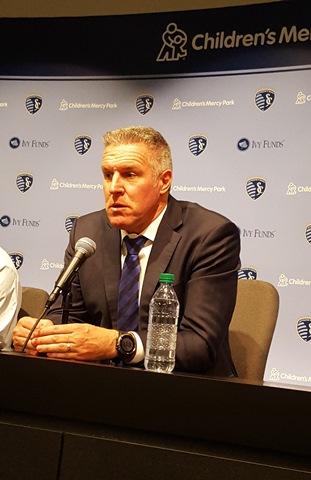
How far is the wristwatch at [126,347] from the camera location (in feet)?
6.86

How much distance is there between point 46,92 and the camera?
5871mm

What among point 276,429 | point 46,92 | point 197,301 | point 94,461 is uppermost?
point 46,92

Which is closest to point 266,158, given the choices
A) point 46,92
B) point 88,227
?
point 46,92

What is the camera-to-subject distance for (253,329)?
2939 millimetres

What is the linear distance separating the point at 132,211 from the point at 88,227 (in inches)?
12.7

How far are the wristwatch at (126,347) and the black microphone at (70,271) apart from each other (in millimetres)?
221

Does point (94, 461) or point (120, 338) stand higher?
point (120, 338)

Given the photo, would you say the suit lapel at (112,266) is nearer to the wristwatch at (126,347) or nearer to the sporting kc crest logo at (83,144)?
the wristwatch at (126,347)

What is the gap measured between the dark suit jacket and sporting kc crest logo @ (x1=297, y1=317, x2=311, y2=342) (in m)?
2.18

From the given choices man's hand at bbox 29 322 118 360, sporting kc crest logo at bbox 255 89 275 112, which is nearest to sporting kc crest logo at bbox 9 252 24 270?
sporting kc crest logo at bbox 255 89 275 112

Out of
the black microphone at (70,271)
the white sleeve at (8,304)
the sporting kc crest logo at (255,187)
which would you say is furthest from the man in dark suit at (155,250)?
the sporting kc crest logo at (255,187)

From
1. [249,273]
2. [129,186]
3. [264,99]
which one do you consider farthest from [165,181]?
[264,99]

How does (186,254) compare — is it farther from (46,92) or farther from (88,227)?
(46,92)

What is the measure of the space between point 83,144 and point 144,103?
58 centimetres
